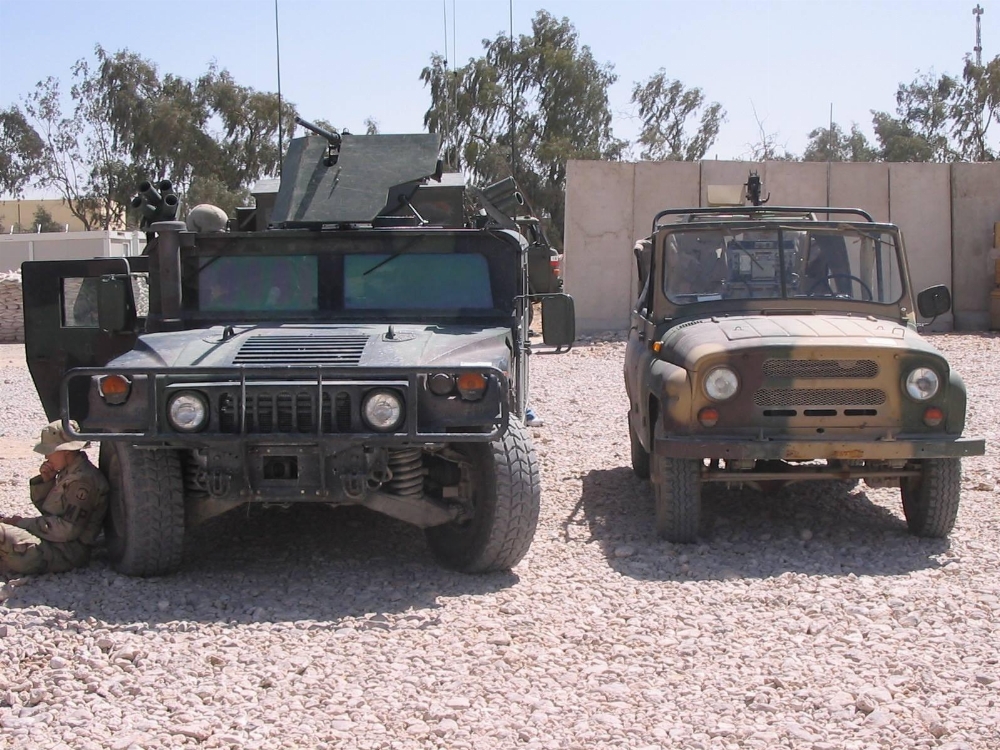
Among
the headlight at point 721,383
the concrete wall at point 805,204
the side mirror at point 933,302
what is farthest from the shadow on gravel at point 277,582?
the concrete wall at point 805,204

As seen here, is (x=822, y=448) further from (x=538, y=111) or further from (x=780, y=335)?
(x=538, y=111)

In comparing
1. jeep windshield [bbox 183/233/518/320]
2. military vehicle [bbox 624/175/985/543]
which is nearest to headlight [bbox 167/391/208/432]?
jeep windshield [bbox 183/233/518/320]

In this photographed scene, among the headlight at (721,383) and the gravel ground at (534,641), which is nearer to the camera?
the gravel ground at (534,641)

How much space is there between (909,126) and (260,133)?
20741 millimetres

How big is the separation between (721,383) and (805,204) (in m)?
12.4

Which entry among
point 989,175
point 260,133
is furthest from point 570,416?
point 260,133

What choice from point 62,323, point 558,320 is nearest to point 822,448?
point 558,320

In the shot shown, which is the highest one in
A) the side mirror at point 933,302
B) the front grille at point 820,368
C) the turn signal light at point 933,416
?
the side mirror at point 933,302

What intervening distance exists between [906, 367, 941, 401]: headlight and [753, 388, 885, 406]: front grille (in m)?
0.14

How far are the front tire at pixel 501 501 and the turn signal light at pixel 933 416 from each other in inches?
76.3

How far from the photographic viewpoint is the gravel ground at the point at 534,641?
3.62 metres

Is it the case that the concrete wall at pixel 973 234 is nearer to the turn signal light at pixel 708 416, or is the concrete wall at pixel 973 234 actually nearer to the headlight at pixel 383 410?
the turn signal light at pixel 708 416

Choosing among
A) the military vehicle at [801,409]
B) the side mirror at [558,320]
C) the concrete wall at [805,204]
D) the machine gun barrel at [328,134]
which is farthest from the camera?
the concrete wall at [805,204]

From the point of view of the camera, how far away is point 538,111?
33.8 metres
